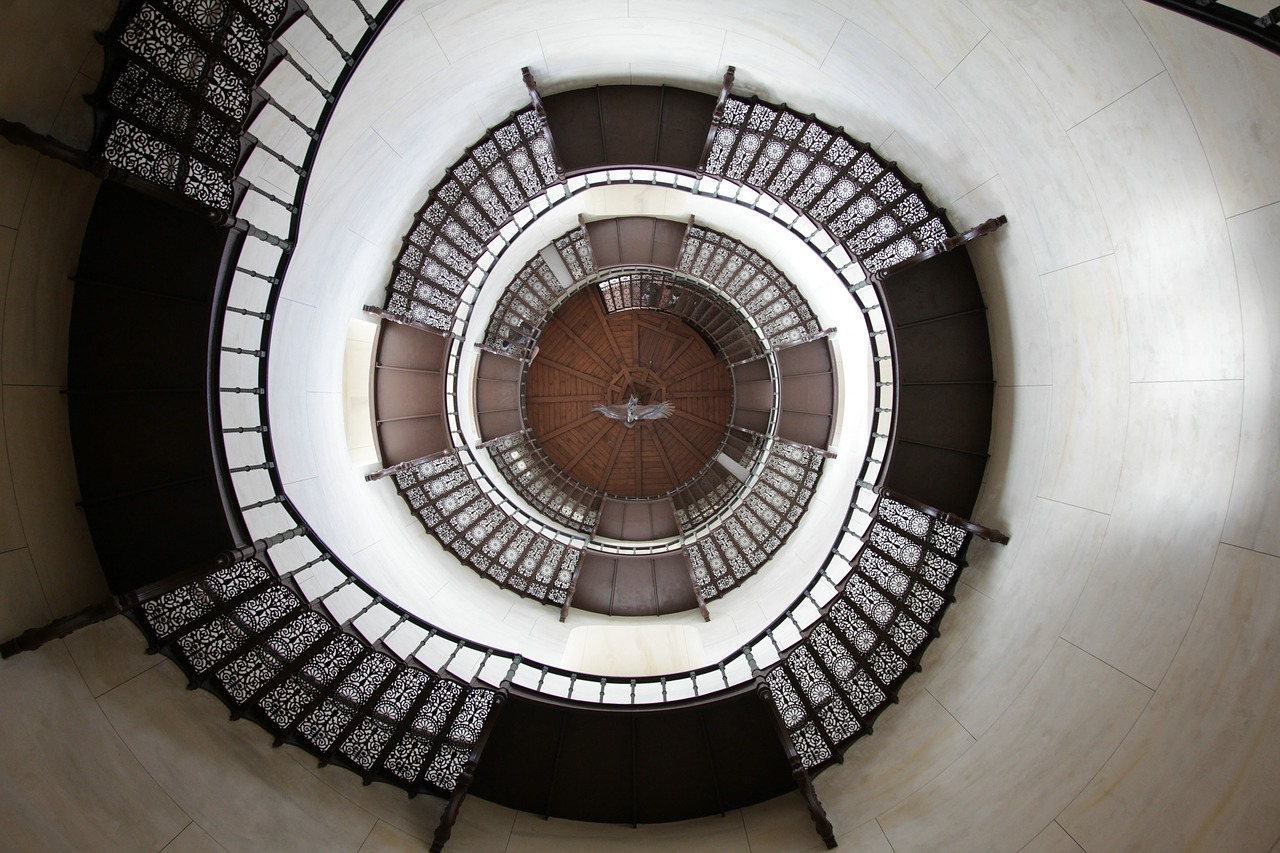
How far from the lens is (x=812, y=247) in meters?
9.97

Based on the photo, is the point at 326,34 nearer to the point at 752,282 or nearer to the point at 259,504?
the point at 259,504

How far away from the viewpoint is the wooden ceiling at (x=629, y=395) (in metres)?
17.3

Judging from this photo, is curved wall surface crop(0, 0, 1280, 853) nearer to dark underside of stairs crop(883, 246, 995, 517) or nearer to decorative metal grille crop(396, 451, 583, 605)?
dark underside of stairs crop(883, 246, 995, 517)

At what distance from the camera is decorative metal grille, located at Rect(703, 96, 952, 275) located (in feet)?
27.6

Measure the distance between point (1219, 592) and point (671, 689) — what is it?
22.7ft

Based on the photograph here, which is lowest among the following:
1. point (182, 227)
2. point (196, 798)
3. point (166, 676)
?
point (196, 798)

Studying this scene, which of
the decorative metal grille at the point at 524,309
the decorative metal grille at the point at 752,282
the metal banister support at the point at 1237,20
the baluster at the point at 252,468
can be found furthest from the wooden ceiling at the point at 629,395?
the metal banister support at the point at 1237,20

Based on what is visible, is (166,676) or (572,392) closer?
(166,676)

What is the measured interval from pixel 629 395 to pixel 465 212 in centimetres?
889

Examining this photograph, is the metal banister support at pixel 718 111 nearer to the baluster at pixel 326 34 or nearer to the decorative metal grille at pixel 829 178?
the decorative metal grille at pixel 829 178

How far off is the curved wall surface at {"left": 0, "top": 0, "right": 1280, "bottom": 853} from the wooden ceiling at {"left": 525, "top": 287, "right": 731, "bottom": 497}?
8.64 metres

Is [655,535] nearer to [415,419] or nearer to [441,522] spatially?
[441,522]

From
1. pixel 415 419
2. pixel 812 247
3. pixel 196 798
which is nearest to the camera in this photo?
pixel 196 798

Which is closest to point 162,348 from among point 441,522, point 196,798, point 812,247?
point 196,798
